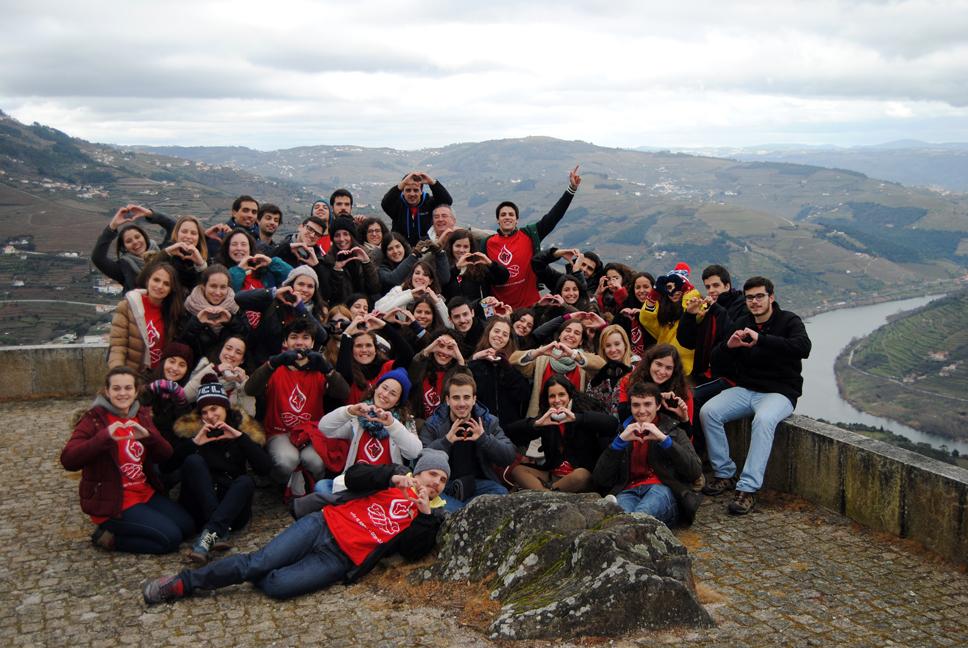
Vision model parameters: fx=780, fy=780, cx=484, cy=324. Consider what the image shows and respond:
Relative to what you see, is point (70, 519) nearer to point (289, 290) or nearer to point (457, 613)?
point (289, 290)

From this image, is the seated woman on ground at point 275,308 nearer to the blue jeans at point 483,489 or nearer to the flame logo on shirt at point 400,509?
the blue jeans at point 483,489

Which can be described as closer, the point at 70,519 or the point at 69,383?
the point at 70,519

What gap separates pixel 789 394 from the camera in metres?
7.68

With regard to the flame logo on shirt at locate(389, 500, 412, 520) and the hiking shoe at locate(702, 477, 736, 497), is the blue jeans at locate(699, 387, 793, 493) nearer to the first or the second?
the hiking shoe at locate(702, 477, 736, 497)

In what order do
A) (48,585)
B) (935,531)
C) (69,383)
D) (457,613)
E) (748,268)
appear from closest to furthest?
(457,613) → (48,585) → (935,531) → (69,383) → (748,268)

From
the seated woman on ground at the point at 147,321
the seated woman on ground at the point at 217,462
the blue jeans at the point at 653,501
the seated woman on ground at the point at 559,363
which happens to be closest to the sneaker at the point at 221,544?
the seated woman on ground at the point at 217,462

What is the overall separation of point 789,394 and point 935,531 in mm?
1727

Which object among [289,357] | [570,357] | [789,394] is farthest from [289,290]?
[789,394]

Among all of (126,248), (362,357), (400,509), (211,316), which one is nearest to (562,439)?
(400,509)

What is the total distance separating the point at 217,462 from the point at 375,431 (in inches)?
55.8

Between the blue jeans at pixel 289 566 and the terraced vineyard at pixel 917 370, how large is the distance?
279ft

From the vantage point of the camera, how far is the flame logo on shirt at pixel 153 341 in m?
7.80

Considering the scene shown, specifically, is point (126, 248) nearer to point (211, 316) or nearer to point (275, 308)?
point (211, 316)

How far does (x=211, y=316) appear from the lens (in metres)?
7.57
